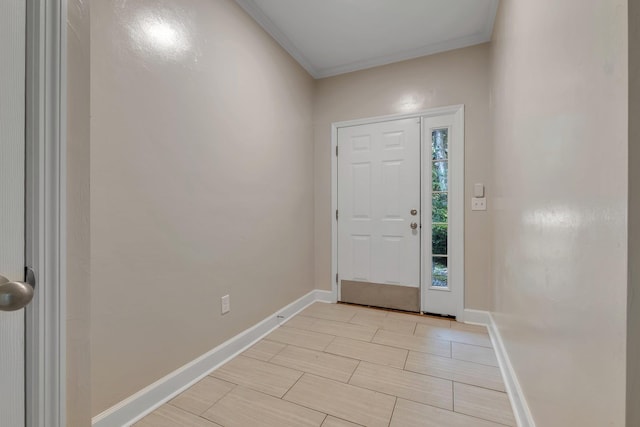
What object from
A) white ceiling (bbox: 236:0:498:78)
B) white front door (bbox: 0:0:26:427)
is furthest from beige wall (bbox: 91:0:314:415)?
white front door (bbox: 0:0:26:427)

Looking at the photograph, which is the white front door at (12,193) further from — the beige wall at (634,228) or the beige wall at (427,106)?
the beige wall at (427,106)

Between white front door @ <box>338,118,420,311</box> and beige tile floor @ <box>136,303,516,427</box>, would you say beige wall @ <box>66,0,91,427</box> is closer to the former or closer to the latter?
beige tile floor @ <box>136,303,516,427</box>

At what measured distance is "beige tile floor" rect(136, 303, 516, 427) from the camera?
55.4 inches

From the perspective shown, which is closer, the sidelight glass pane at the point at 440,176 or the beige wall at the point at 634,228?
the beige wall at the point at 634,228

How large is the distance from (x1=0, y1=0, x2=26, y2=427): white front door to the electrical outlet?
4.49 ft

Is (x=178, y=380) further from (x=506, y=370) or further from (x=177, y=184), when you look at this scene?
(x=506, y=370)

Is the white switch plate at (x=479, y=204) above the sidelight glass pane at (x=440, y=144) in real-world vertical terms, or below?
below

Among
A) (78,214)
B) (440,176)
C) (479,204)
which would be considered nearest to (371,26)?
(440,176)

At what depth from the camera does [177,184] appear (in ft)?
5.31

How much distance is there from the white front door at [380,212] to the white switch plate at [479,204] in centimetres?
50

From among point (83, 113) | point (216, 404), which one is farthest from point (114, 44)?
point (216, 404)

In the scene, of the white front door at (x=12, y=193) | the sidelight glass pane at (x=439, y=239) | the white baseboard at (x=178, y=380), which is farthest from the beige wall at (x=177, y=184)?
the sidelight glass pane at (x=439, y=239)

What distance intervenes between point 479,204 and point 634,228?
2.19 meters

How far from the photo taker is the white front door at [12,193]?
0.54m
